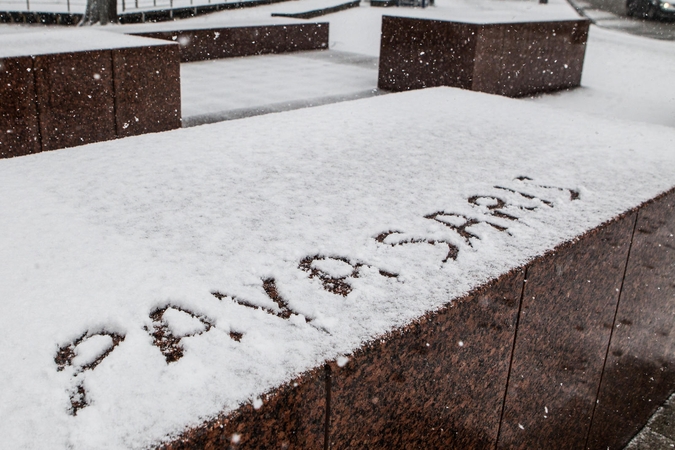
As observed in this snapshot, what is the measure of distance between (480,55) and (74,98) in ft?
17.6

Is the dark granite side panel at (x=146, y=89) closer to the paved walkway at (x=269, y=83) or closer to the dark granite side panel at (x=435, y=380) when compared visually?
the paved walkway at (x=269, y=83)

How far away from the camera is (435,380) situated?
2082mm

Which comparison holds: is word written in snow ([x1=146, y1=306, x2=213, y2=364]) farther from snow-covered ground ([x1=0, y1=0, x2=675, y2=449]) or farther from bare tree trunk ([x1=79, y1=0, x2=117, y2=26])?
bare tree trunk ([x1=79, y1=0, x2=117, y2=26])

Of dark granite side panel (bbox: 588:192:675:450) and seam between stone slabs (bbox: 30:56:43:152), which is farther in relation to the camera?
seam between stone slabs (bbox: 30:56:43:152)

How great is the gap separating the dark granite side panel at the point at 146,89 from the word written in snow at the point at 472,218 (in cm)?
454

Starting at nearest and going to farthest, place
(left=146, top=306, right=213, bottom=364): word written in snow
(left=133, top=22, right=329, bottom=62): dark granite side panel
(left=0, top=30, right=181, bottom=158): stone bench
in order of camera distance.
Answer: (left=146, top=306, right=213, bottom=364): word written in snow, (left=0, top=30, right=181, bottom=158): stone bench, (left=133, top=22, right=329, bottom=62): dark granite side panel

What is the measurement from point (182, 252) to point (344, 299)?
23.0 inches

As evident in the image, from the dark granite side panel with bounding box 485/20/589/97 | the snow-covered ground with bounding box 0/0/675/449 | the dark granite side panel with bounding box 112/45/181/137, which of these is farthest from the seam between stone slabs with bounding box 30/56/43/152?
the dark granite side panel with bounding box 485/20/589/97

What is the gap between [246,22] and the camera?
13109 mm

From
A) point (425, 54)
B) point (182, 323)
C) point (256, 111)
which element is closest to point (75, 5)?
point (425, 54)

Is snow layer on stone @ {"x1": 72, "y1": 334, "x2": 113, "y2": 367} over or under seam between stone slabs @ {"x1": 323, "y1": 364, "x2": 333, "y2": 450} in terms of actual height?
over

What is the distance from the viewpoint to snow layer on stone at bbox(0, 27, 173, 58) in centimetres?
585

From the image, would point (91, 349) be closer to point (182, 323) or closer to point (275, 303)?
point (182, 323)

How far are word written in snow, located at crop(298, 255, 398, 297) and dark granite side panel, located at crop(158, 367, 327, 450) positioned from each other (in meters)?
0.38
